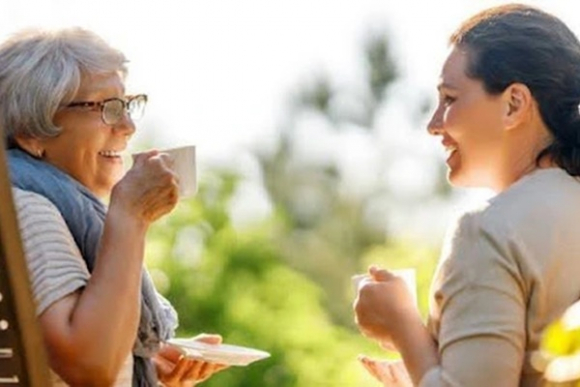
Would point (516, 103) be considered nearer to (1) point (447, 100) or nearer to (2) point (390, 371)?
(1) point (447, 100)

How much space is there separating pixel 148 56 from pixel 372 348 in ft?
11.1

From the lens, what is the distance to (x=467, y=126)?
3.79 metres

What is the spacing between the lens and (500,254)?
359cm

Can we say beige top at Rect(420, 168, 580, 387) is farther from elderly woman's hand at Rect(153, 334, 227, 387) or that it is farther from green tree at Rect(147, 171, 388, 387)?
green tree at Rect(147, 171, 388, 387)

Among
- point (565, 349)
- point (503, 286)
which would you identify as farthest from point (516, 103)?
point (565, 349)

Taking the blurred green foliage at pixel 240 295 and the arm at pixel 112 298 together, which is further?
the blurred green foliage at pixel 240 295

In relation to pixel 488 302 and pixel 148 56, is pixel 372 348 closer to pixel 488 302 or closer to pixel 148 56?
pixel 148 56

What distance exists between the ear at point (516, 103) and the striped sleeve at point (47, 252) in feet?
2.72

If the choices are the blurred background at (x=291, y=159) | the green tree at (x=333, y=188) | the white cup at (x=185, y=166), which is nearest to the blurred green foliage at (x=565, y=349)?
the white cup at (x=185, y=166)

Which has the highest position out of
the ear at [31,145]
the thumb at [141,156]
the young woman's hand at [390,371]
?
the thumb at [141,156]

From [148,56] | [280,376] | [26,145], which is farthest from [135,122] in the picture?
[148,56]

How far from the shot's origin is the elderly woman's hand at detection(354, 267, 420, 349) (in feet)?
12.2

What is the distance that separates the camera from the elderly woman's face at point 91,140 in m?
4.11

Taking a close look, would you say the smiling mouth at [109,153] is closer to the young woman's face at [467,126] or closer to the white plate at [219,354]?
the white plate at [219,354]
